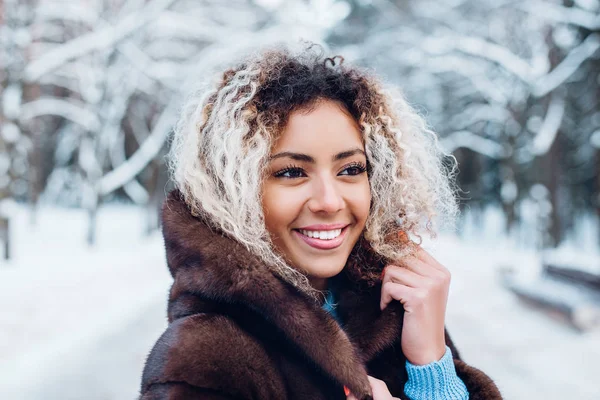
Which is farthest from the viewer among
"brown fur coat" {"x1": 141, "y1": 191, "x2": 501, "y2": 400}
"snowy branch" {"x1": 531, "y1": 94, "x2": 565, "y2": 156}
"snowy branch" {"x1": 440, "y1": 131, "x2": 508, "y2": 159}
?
"snowy branch" {"x1": 440, "y1": 131, "x2": 508, "y2": 159}

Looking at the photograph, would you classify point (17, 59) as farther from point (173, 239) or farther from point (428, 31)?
point (428, 31)

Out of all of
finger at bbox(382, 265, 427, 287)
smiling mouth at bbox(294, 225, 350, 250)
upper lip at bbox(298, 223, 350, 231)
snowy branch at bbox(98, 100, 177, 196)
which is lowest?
finger at bbox(382, 265, 427, 287)

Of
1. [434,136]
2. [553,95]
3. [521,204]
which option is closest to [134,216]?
[521,204]

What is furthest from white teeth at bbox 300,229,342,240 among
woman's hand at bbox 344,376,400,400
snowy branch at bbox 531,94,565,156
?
snowy branch at bbox 531,94,565,156

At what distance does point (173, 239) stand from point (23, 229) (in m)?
15.9

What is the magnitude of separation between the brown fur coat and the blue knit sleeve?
29 centimetres

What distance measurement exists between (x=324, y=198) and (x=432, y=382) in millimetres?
659

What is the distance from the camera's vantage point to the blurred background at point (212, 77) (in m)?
5.38

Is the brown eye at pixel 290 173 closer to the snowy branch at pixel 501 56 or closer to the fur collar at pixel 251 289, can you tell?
the fur collar at pixel 251 289

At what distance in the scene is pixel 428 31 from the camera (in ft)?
47.2

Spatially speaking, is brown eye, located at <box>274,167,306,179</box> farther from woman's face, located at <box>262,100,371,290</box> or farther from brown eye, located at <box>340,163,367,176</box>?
brown eye, located at <box>340,163,367,176</box>

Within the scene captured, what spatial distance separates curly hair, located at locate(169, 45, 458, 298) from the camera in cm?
152

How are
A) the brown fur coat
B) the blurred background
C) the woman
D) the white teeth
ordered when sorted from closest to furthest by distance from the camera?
the brown fur coat
the woman
the white teeth
the blurred background

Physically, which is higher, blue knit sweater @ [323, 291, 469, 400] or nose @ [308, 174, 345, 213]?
nose @ [308, 174, 345, 213]
